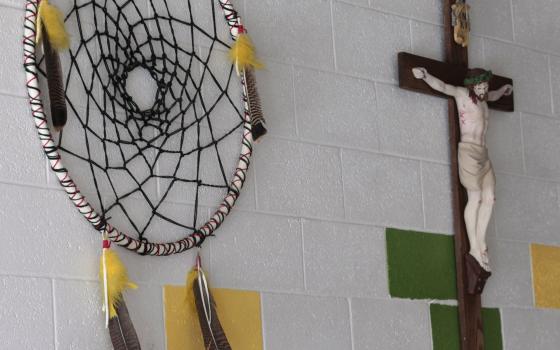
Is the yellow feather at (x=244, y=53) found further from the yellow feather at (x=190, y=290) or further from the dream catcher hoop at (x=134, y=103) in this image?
the yellow feather at (x=190, y=290)

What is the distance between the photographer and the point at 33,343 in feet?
7.49

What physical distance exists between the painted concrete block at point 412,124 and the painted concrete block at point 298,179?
196 millimetres

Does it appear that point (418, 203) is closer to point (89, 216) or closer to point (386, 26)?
point (386, 26)

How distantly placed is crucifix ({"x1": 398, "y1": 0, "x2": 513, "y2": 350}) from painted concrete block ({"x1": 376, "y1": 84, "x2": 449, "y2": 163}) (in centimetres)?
3

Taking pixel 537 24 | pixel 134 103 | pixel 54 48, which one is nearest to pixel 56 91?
pixel 54 48

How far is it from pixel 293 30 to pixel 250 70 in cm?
25

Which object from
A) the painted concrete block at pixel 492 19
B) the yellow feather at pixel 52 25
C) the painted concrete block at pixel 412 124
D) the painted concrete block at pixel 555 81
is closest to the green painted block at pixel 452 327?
the painted concrete block at pixel 412 124

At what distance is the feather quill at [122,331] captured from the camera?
91.3 inches

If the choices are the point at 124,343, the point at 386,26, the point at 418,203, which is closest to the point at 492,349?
the point at 418,203

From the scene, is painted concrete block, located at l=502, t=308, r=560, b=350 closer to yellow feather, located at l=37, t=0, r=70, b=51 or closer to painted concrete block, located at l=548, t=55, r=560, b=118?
painted concrete block, located at l=548, t=55, r=560, b=118

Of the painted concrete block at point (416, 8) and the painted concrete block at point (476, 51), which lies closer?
the painted concrete block at point (416, 8)

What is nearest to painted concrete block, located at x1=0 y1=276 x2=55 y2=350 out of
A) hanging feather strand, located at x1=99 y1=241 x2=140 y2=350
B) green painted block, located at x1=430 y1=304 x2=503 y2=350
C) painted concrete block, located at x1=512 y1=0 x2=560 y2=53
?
hanging feather strand, located at x1=99 y1=241 x2=140 y2=350

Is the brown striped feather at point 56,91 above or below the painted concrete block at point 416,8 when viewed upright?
below

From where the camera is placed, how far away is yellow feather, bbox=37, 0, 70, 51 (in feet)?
7.74
